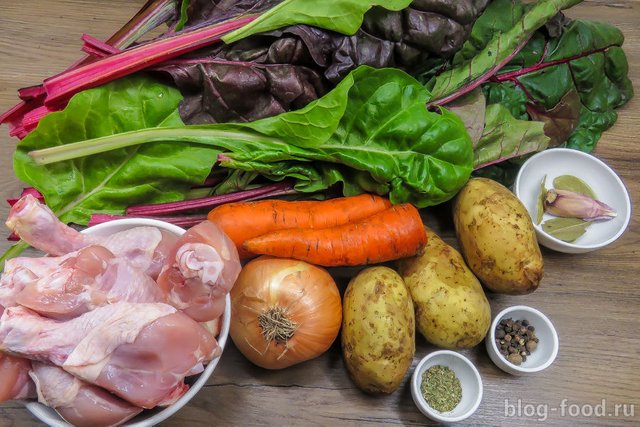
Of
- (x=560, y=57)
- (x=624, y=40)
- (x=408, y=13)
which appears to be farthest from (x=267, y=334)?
(x=624, y=40)

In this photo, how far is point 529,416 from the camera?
1229mm

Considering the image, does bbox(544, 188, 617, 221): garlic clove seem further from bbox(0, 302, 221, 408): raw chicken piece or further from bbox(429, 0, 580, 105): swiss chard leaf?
bbox(0, 302, 221, 408): raw chicken piece

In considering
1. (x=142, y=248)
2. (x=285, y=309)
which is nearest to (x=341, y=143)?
(x=285, y=309)

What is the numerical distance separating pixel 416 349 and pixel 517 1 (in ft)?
2.74

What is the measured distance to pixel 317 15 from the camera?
3.77 feet

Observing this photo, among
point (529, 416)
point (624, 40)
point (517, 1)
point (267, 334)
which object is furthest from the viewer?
point (624, 40)

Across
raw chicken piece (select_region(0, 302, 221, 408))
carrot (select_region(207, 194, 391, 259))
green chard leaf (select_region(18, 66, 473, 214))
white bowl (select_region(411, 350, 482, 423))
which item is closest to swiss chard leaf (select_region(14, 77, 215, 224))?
green chard leaf (select_region(18, 66, 473, 214))

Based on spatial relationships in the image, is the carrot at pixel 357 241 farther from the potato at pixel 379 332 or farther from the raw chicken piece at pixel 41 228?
the raw chicken piece at pixel 41 228

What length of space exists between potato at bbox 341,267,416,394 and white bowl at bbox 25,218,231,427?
28cm

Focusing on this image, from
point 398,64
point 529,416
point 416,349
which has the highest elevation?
point 398,64

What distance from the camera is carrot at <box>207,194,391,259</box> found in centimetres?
122

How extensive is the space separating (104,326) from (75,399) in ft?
0.38

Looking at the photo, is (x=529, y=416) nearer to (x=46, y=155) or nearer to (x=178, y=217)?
(x=178, y=217)

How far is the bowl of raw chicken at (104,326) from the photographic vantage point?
2.78ft
